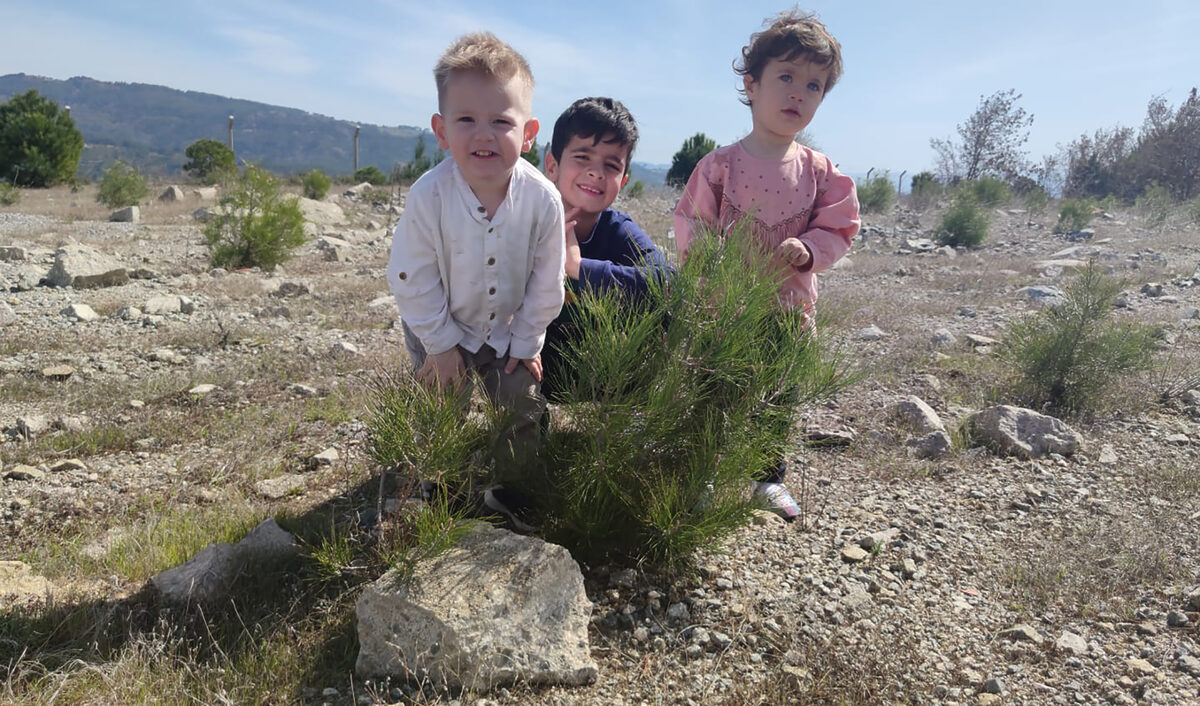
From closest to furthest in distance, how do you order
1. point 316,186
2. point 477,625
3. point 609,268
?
point 477,625
point 609,268
point 316,186

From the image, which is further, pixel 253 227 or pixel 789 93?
pixel 253 227

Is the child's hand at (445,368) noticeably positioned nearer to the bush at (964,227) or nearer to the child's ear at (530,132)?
the child's ear at (530,132)

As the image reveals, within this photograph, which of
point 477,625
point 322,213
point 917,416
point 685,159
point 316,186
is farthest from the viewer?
point 685,159

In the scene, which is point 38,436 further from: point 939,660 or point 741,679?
point 939,660

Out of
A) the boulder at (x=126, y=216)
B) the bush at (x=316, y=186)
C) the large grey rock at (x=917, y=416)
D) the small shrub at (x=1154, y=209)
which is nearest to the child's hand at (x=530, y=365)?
the large grey rock at (x=917, y=416)

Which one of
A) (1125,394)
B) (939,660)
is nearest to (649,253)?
(939,660)

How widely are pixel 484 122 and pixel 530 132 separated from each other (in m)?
0.23

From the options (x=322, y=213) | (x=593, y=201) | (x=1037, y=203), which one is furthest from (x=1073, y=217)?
(x=593, y=201)

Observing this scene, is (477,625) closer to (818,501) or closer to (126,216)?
(818,501)

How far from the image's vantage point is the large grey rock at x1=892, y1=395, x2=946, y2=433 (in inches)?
148

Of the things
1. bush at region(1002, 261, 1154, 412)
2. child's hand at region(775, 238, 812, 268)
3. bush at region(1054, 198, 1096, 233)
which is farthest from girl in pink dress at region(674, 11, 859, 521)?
bush at region(1054, 198, 1096, 233)

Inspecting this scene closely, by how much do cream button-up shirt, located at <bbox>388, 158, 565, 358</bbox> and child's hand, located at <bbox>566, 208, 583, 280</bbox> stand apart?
153 millimetres

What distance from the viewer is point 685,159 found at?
26438 mm

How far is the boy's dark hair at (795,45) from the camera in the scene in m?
2.56
